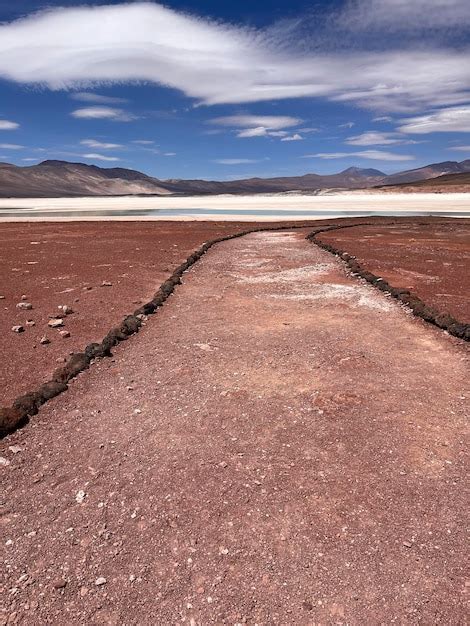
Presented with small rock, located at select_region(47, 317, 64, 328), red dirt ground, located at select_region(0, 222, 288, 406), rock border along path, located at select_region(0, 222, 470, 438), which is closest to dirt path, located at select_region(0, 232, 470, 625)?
rock border along path, located at select_region(0, 222, 470, 438)

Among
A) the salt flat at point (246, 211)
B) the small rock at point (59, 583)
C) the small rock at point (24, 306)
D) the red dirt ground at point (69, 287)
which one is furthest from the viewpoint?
the salt flat at point (246, 211)

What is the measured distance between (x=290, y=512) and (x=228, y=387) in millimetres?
3646

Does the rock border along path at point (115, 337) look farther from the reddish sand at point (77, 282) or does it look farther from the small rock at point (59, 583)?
the small rock at point (59, 583)

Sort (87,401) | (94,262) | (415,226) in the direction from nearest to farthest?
(87,401) < (94,262) < (415,226)

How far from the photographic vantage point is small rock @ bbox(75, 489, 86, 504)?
19.7 feet

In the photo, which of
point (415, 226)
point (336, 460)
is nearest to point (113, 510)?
point (336, 460)

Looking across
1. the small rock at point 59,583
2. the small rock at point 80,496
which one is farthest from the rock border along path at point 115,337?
the small rock at point 59,583

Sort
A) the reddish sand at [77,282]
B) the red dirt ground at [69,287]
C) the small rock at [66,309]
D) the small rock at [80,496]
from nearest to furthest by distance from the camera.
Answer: the small rock at [80,496] < the red dirt ground at [69,287] < the reddish sand at [77,282] < the small rock at [66,309]

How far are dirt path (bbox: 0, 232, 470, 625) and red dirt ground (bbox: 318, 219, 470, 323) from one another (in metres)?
5.72

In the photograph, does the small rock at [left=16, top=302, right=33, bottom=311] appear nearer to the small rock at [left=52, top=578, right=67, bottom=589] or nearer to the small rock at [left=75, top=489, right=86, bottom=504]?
the small rock at [left=75, top=489, right=86, bottom=504]

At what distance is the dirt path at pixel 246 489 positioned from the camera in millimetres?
4637

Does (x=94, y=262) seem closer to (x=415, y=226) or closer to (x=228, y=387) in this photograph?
(x=228, y=387)

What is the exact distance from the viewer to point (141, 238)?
1511 inches

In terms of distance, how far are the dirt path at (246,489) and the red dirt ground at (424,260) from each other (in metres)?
5.72
